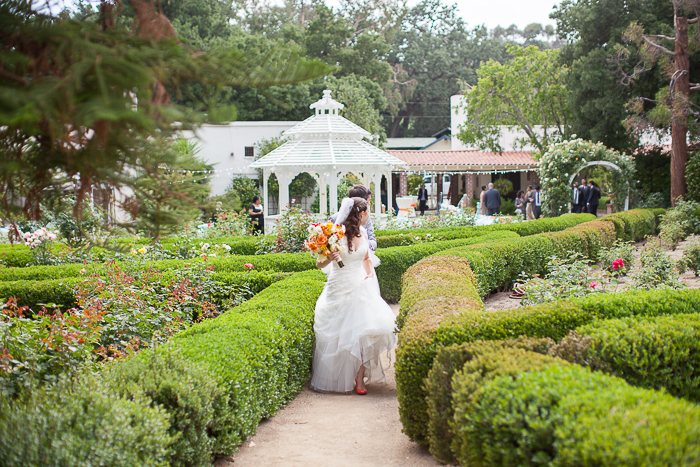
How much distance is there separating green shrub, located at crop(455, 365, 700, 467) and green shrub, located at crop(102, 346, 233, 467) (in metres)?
1.39

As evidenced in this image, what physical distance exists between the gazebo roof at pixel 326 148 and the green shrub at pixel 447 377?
1101 centimetres

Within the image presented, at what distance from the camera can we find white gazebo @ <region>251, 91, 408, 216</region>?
1390 cm

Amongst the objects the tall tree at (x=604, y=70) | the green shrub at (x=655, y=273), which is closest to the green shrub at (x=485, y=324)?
the green shrub at (x=655, y=273)

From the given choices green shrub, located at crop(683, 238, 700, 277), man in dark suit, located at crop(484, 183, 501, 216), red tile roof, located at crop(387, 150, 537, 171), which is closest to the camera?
green shrub, located at crop(683, 238, 700, 277)

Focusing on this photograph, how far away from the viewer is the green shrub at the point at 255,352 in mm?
3238

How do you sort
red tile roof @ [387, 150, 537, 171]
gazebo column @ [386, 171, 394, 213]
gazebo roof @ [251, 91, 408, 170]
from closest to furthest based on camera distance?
gazebo roof @ [251, 91, 408, 170] < gazebo column @ [386, 171, 394, 213] < red tile roof @ [387, 150, 537, 171]

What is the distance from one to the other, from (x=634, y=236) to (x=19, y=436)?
1594 cm

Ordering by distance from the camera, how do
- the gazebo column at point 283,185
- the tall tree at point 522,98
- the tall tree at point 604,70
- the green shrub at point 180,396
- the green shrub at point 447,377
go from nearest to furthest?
the green shrub at point 180,396 < the green shrub at point 447,377 < the gazebo column at point 283,185 < the tall tree at point 604,70 < the tall tree at point 522,98

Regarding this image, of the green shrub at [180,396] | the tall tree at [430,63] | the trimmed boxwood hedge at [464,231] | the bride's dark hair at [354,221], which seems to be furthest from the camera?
the tall tree at [430,63]

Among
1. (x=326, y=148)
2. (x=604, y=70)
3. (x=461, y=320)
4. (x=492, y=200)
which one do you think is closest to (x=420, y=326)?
(x=461, y=320)

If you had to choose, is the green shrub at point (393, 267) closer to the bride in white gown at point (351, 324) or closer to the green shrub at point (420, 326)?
the green shrub at point (420, 326)

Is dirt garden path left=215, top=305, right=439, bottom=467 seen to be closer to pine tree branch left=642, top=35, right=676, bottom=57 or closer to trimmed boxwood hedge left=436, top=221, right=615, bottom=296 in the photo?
trimmed boxwood hedge left=436, top=221, right=615, bottom=296

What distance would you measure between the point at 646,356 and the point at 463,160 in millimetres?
28977

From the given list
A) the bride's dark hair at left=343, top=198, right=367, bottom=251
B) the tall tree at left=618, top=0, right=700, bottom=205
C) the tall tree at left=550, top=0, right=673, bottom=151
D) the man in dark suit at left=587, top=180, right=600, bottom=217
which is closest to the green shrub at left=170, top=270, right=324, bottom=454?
the bride's dark hair at left=343, top=198, right=367, bottom=251
